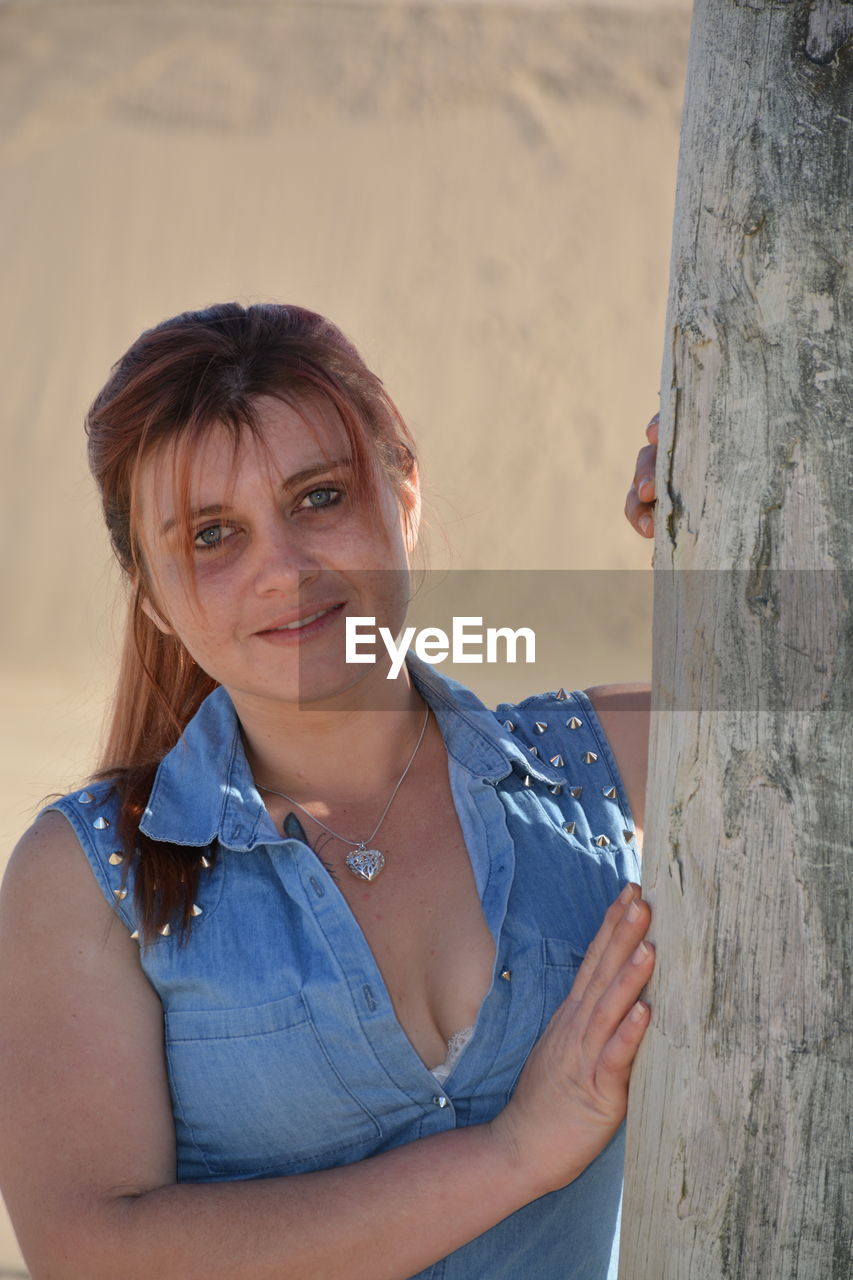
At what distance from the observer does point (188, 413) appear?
1.87 meters

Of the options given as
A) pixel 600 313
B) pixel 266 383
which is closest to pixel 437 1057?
pixel 266 383

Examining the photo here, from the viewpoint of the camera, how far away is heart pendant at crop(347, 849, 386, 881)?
1.93m

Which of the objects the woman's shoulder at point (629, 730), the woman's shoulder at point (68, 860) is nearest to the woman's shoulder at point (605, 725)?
the woman's shoulder at point (629, 730)

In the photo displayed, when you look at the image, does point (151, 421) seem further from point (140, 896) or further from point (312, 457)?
point (140, 896)

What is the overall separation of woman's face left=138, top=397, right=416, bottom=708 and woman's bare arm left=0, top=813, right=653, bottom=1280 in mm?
464

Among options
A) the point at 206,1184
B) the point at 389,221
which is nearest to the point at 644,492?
the point at 206,1184

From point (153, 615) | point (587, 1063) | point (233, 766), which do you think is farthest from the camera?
point (153, 615)

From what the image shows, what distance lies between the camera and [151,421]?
189 centimetres

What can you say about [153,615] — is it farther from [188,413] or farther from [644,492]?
[644,492]

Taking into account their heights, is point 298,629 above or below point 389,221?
below

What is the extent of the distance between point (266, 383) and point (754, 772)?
922 millimetres

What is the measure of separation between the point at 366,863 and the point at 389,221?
58.3ft

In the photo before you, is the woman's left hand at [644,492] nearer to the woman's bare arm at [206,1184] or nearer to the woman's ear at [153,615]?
the woman's bare arm at [206,1184]

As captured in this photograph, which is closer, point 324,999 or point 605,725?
point 324,999
